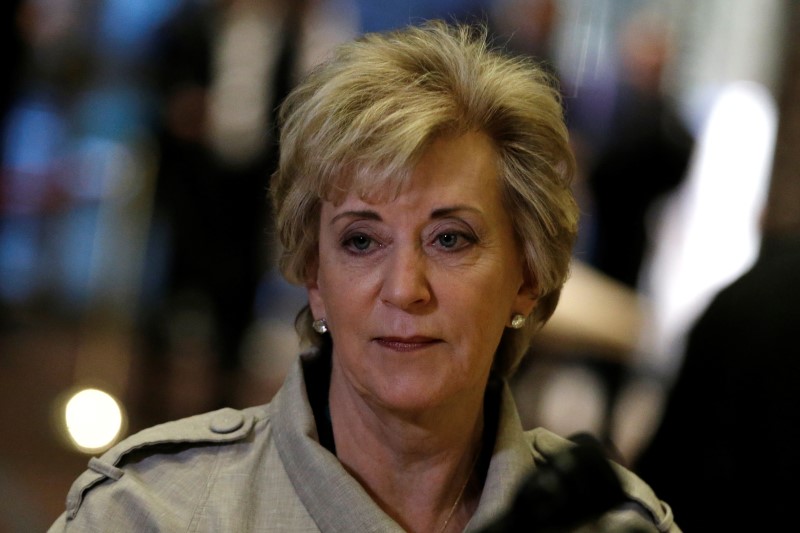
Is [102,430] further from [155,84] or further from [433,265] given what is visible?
A: [155,84]

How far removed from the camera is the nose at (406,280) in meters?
2.16

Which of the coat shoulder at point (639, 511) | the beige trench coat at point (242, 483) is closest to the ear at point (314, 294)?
the beige trench coat at point (242, 483)

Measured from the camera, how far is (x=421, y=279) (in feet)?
7.21

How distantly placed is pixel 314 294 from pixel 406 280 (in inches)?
12.7

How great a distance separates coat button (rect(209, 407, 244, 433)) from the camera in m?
2.31

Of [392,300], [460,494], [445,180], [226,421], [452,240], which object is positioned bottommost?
[460,494]

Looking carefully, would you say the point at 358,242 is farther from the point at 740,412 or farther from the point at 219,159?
the point at 219,159

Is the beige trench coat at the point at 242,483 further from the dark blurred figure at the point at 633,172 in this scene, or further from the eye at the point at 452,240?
the dark blurred figure at the point at 633,172

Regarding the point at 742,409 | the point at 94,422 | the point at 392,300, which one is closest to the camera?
the point at 392,300

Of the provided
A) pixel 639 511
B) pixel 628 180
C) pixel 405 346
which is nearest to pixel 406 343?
pixel 405 346

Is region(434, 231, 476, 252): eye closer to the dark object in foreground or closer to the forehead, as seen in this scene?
the forehead

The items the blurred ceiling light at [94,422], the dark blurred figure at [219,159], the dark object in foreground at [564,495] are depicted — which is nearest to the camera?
the dark object in foreground at [564,495]

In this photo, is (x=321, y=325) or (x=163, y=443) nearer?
(x=163, y=443)

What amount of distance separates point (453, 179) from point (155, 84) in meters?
5.08
